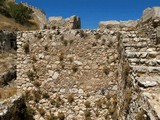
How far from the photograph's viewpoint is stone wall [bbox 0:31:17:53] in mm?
32094

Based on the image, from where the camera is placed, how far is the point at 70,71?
41.9 ft

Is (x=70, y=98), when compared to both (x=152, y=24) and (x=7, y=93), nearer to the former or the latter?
(x=7, y=93)

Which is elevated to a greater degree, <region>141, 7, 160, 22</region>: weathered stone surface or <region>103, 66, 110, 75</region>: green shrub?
<region>141, 7, 160, 22</region>: weathered stone surface

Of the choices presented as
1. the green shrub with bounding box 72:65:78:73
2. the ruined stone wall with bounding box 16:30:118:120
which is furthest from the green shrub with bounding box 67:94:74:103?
the green shrub with bounding box 72:65:78:73

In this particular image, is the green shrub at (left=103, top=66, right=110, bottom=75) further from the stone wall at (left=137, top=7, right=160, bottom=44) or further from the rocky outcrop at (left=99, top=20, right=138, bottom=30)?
the rocky outcrop at (left=99, top=20, right=138, bottom=30)

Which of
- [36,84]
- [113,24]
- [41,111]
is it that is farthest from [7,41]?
[41,111]

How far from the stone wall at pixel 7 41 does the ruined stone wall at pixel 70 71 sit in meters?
19.4

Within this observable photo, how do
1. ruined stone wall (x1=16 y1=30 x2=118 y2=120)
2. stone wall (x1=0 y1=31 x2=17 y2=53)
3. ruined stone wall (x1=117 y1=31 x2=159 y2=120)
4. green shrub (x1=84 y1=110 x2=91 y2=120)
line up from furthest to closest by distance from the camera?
1. stone wall (x1=0 y1=31 x2=17 y2=53)
2. ruined stone wall (x1=16 y1=30 x2=118 y2=120)
3. green shrub (x1=84 y1=110 x2=91 y2=120)
4. ruined stone wall (x1=117 y1=31 x2=159 y2=120)

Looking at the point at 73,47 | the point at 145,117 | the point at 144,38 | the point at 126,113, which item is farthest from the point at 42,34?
the point at 145,117

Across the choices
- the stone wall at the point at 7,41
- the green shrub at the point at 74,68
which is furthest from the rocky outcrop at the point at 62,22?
the stone wall at the point at 7,41

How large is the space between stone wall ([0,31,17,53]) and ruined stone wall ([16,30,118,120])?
19378 mm

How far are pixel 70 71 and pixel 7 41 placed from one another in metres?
Result: 21.9

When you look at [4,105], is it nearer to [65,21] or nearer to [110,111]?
[110,111]

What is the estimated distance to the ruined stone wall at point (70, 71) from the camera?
41.0 feet
